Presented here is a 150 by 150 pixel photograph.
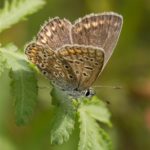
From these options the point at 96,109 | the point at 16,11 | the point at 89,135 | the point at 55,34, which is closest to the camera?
the point at 89,135

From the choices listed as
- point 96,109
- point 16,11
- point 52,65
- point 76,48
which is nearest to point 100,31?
point 76,48

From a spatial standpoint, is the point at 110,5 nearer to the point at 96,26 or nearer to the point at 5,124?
the point at 5,124

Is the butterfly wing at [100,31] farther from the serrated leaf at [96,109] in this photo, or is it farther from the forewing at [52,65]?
the serrated leaf at [96,109]

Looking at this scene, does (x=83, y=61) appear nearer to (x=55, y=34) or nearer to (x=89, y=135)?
(x=55, y=34)

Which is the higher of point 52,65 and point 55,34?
point 55,34

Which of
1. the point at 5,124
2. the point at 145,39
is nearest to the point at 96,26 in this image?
the point at 5,124

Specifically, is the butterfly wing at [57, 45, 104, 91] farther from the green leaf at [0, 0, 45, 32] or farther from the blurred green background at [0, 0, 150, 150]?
the blurred green background at [0, 0, 150, 150]

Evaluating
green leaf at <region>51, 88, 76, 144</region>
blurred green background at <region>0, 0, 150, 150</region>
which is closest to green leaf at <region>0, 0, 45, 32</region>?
green leaf at <region>51, 88, 76, 144</region>
